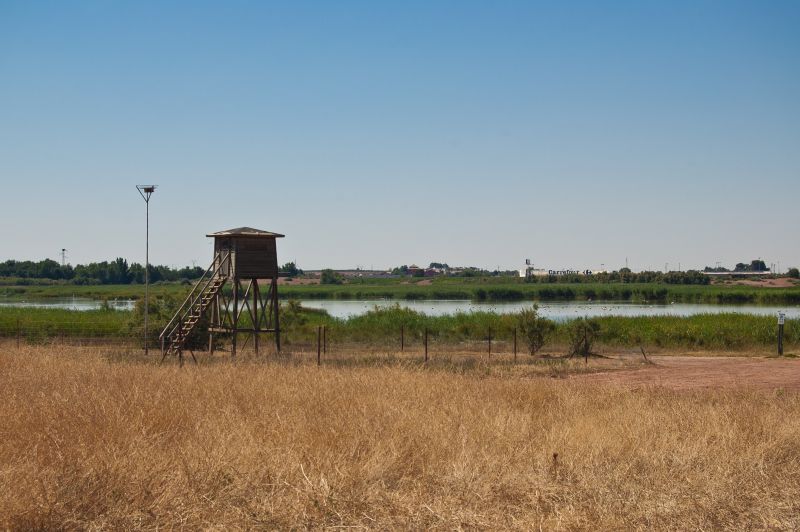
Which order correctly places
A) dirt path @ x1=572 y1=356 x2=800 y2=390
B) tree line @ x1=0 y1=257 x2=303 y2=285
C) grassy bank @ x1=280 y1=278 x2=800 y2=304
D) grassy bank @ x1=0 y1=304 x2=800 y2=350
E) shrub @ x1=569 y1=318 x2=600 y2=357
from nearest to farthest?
dirt path @ x1=572 y1=356 x2=800 y2=390
shrub @ x1=569 y1=318 x2=600 y2=357
grassy bank @ x1=0 y1=304 x2=800 y2=350
grassy bank @ x1=280 y1=278 x2=800 y2=304
tree line @ x1=0 y1=257 x2=303 y2=285

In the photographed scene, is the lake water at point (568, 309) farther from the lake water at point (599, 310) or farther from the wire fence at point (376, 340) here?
the wire fence at point (376, 340)

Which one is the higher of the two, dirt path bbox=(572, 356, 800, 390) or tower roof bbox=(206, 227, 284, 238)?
tower roof bbox=(206, 227, 284, 238)

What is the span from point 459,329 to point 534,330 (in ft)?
32.1

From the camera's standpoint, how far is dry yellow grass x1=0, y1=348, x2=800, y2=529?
849cm

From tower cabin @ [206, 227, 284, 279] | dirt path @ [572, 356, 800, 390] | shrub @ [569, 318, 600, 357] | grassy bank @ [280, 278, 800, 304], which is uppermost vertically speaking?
tower cabin @ [206, 227, 284, 279]

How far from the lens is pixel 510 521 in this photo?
27.6ft

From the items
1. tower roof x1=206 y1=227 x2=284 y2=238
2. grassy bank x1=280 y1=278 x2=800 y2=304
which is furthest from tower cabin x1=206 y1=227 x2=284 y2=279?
grassy bank x1=280 y1=278 x2=800 y2=304

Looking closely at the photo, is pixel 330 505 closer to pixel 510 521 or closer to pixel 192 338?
pixel 510 521

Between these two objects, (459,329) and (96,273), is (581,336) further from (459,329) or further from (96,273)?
(96,273)

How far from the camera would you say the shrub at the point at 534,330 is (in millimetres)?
39250

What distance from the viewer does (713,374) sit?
27703mm

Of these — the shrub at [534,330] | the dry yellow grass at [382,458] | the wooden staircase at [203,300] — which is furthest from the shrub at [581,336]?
the dry yellow grass at [382,458]

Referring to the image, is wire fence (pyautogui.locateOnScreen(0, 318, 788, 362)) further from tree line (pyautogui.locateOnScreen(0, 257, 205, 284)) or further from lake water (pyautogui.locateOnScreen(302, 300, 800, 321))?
tree line (pyautogui.locateOnScreen(0, 257, 205, 284))

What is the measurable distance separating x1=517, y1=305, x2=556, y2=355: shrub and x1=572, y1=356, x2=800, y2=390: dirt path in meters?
5.56
